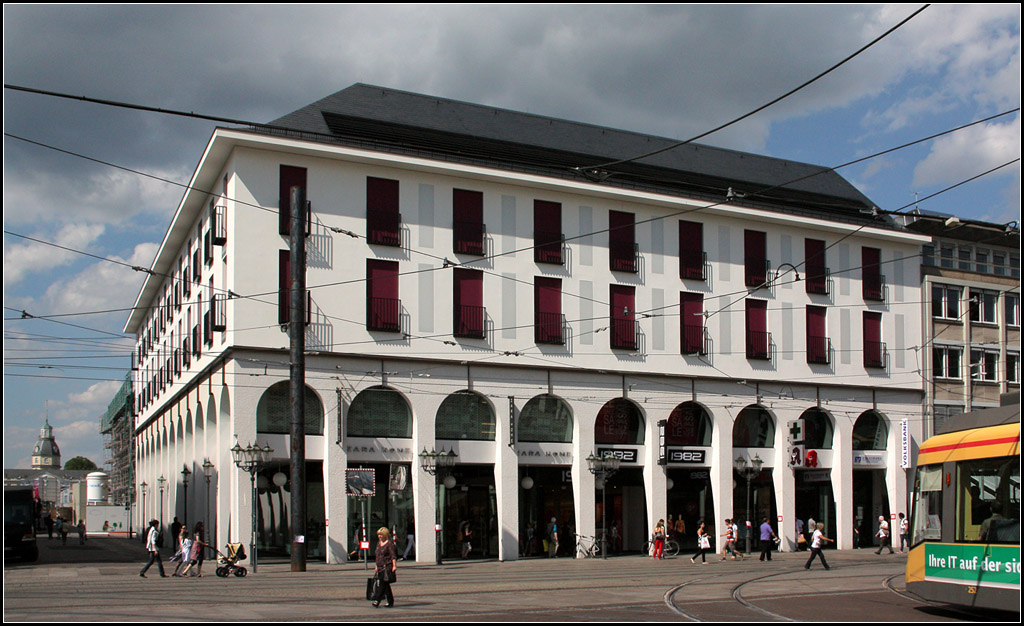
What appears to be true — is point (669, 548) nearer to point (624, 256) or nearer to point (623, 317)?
point (623, 317)

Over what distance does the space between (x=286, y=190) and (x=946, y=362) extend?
99.7 ft

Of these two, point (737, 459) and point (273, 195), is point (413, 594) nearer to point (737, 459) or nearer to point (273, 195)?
point (273, 195)

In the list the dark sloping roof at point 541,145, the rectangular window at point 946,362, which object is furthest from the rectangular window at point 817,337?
the rectangular window at point 946,362

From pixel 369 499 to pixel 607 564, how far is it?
8283 millimetres

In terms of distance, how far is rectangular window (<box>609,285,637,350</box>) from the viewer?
1521 inches

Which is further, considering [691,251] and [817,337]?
[817,337]

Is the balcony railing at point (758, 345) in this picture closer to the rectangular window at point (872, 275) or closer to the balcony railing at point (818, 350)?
the balcony railing at point (818, 350)

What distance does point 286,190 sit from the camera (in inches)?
1330

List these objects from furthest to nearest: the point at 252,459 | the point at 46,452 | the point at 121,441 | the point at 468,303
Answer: the point at 46,452
the point at 121,441
the point at 468,303
the point at 252,459

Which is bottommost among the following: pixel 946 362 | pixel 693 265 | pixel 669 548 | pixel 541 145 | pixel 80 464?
pixel 80 464

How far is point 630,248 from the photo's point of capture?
129ft

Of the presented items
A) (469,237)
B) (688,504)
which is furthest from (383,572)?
(688,504)

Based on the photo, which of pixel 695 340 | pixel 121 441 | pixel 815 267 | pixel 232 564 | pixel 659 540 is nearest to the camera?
pixel 232 564

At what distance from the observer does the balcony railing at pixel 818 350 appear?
140ft
